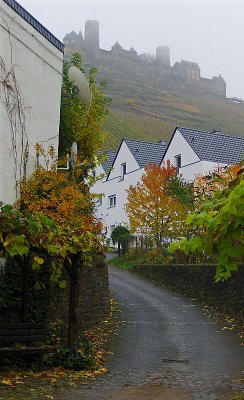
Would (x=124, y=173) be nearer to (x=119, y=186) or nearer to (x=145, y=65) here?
(x=119, y=186)

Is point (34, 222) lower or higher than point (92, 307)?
higher

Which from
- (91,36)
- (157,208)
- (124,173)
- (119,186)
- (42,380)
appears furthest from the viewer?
(91,36)

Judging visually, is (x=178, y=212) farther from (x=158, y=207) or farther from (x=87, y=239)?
(x=87, y=239)

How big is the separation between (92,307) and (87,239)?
6.49 m

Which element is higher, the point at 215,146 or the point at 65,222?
the point at 215,146

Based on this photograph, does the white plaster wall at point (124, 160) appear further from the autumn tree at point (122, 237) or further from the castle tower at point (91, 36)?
the castle tower at point (91, 36)

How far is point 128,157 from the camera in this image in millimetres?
44719

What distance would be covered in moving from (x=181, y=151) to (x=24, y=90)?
23.5 metres

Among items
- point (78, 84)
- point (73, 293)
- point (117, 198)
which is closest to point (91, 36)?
point (117, 198)

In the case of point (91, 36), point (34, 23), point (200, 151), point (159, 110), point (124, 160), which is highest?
point (91, 36)

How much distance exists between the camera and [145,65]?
605 ft

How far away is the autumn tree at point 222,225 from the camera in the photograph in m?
5.86

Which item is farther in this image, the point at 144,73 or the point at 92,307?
the point at 144,73

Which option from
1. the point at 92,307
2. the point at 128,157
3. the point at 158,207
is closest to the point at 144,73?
the point at 128,157
